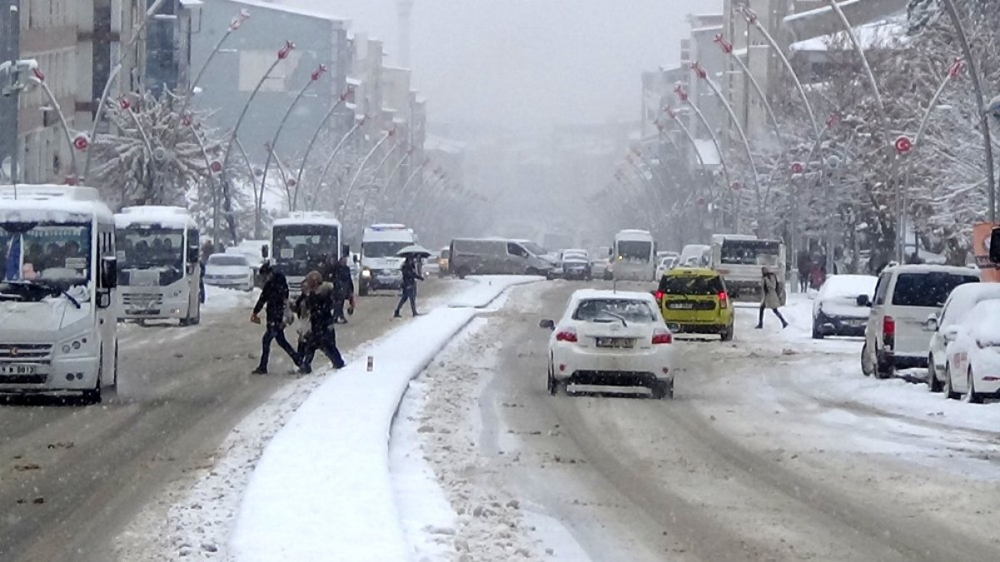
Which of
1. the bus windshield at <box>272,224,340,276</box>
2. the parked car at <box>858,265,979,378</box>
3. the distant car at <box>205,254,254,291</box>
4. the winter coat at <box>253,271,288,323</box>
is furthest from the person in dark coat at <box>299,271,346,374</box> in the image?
the distant car at <box>205,254,254,291</box>

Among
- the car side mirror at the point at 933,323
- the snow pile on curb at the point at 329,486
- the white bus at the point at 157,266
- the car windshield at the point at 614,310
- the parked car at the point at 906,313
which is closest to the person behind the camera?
the snow pile on curb at the point at 329,486

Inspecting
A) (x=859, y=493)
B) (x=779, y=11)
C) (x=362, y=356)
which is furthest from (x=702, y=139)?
(x=859, y=493)

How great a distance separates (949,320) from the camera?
87.6ft

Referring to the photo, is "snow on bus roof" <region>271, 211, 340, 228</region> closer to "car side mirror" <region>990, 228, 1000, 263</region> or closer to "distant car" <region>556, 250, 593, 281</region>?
"distant car" <region>556, 250, 593, 281</region>

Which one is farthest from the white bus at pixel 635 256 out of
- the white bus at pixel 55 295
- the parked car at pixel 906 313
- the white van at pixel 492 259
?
the white bus at pixel 55 295

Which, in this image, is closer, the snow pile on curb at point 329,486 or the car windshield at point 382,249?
the snow pile on curb at point 329,486

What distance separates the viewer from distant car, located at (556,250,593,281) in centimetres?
9781

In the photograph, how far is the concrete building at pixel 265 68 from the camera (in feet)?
531

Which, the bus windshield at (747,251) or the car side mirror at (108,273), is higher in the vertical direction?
the car side mirror at (108,273)

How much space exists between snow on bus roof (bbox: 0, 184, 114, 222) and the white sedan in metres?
5.88

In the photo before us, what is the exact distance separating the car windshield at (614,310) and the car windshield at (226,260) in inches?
1917

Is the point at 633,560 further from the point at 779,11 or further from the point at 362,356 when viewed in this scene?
the point at 779,11

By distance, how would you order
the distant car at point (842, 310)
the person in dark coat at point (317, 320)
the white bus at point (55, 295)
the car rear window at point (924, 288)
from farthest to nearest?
the distant car at point (842, 310), the car rear window at point (924, 288), the person in dark coat at point (317, 320), the white bus at point (55, 295)

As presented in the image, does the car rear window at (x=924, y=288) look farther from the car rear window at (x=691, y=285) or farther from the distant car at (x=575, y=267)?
the distant car at (x=575, y=267)
